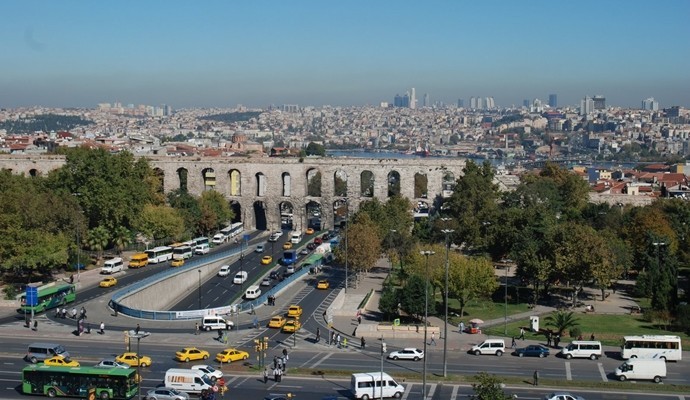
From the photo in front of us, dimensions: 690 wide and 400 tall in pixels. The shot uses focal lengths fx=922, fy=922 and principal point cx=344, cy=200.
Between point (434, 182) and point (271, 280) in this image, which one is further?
point (434, 182)

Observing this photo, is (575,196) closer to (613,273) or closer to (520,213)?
(520,213)

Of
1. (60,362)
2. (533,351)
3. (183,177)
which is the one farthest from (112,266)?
(183,177)

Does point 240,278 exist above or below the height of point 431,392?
below

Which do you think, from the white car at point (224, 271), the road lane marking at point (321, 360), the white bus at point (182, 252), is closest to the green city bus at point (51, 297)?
the white car at point (224, 271)

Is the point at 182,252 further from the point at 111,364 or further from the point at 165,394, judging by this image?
the point at 165,394

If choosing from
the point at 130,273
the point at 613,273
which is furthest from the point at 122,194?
the point at 613,273

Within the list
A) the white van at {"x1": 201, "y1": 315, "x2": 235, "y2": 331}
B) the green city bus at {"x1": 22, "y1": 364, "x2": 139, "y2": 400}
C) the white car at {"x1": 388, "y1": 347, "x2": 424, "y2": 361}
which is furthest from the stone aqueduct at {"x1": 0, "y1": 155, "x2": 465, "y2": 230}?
the green city bus at {"x1": 22, "y1": 364, "x2": 139, "y2": 400}
